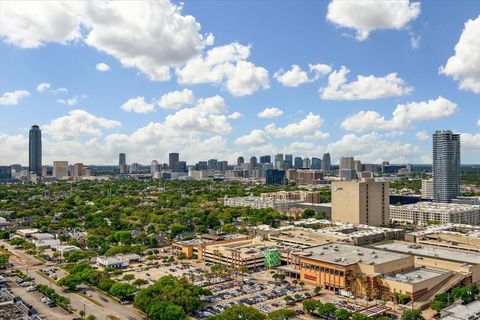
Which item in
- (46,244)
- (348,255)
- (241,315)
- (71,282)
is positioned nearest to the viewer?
(241,315)

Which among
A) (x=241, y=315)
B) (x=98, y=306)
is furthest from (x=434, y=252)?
(x=98, y=306)

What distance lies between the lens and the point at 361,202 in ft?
237

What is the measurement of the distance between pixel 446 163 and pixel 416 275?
216ft

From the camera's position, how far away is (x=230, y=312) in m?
30.8

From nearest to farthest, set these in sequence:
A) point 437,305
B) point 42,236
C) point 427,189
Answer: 1. point 437,305
2. point 42,236
3. point 427,189

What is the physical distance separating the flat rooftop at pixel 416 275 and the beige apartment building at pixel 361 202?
29.9m

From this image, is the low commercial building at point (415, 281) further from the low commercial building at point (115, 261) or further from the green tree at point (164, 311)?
the low commercial building at point (115, 261)

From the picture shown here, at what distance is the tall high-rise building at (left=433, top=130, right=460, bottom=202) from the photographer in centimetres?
9781

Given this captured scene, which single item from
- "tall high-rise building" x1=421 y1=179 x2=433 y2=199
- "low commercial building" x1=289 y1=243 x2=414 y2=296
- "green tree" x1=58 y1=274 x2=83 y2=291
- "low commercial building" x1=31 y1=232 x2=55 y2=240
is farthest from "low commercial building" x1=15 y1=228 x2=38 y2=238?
"tall high-rise building" x1=421 y1=179 x2=433 y2=199

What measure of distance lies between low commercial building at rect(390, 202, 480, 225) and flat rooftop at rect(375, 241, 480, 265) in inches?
1106

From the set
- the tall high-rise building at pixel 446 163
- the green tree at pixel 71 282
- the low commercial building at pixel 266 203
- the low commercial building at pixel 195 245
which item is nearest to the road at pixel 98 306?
the green tree at pixel 71 282

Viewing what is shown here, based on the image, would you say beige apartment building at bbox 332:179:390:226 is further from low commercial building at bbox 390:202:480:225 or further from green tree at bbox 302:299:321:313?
green tree at bbox 302:299:321:313

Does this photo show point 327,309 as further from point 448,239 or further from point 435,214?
point 435,214

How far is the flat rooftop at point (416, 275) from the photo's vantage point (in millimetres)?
38219
